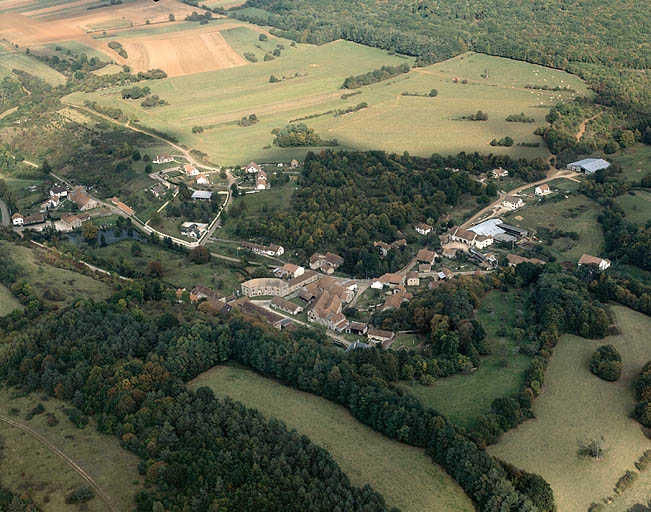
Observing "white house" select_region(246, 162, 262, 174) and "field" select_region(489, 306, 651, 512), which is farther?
"white house" select_region(246, 162, 262, 174)

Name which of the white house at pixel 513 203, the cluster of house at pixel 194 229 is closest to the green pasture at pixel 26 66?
the cluster of house at pixel 194 229

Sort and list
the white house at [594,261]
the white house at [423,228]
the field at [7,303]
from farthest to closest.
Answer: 1. the white house at [423,228]
2. the white house at [594,261]
3. the field at [7,303]

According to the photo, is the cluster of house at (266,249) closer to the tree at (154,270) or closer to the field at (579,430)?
the tree at (154,270)

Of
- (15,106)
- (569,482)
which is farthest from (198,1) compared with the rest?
(569,482)

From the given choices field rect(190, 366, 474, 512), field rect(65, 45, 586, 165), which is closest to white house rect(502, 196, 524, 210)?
field rect(65, 45, 586, 165)

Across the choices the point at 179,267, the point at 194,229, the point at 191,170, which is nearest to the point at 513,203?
the point at 194,229

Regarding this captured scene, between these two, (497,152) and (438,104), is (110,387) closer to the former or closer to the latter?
(497,152)

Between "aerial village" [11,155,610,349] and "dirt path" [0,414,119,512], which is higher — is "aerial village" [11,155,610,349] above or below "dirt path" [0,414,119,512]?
below

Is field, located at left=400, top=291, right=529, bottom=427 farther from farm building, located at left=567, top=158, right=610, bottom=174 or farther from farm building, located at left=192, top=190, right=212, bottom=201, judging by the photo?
farm building, located at left=192, top=190, right=212, bottom=201
